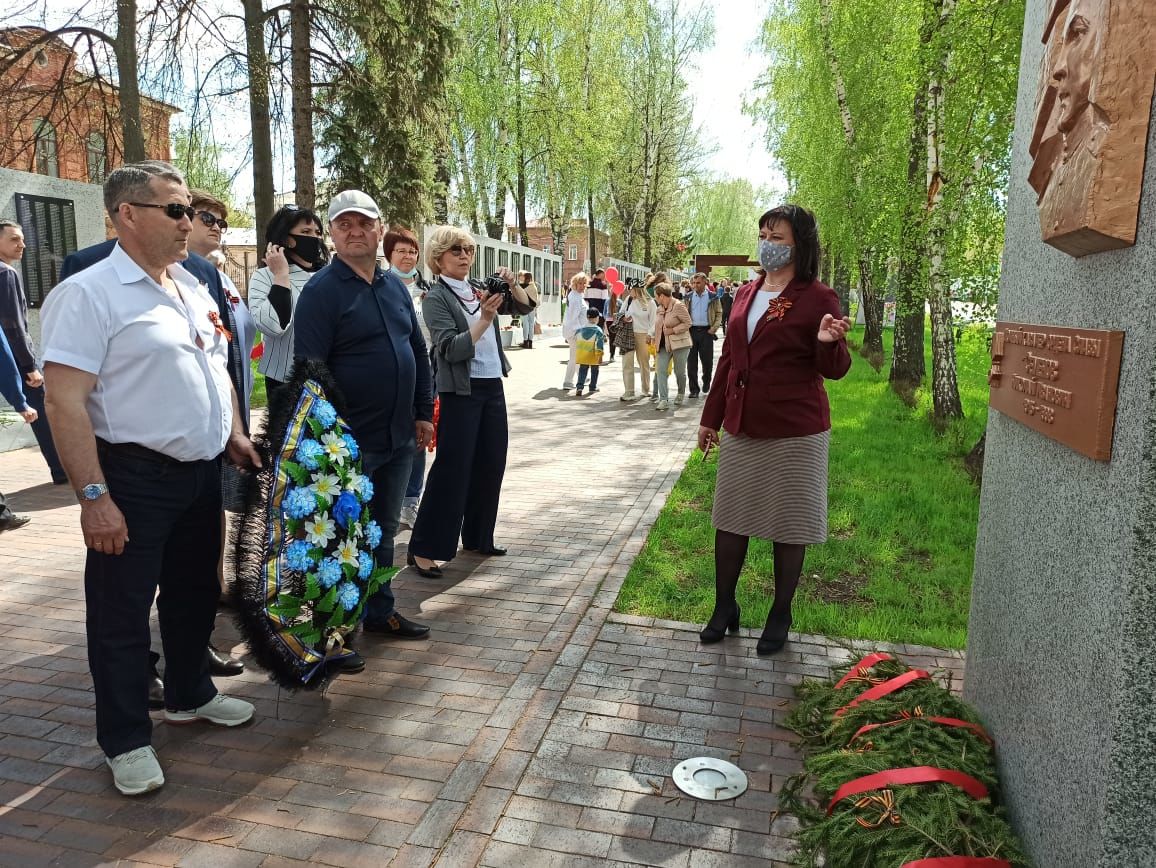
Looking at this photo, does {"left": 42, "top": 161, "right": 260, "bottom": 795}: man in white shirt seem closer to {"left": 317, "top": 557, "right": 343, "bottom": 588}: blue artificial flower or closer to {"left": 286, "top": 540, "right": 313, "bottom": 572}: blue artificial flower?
{"left": 286, "top": 540, "right": 313, "bottom": 572}: blue artificial flower

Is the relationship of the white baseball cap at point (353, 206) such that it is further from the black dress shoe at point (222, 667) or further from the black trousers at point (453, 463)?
the black dress shoe at point (222, 667)

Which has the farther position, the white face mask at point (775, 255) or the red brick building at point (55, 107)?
the red brick building at point (55, 107)

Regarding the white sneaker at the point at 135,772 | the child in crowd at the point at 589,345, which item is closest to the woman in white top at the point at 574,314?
the child in crowd at the point at 589,345

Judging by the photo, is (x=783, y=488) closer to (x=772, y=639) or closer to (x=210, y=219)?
(x=772, y=639)

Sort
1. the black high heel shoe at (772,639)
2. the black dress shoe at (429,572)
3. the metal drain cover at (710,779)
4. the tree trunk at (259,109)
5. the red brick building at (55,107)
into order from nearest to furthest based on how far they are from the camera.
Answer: the metal drain cover at (710,779), the black high heel shoe at (772,639), the black dress shoe at (429,572), the tree trunk at (259,109), the red brick building at (55,107)

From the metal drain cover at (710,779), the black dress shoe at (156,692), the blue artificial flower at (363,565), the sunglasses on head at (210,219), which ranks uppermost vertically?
the sunglasses on head at (210,219)

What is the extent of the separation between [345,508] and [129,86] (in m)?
10.4

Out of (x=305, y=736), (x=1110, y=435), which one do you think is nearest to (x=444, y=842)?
(x=305, y=736)

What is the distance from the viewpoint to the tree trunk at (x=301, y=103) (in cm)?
1271

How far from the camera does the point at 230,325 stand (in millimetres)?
4133

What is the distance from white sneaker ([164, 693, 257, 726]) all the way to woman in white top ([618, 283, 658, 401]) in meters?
10.4

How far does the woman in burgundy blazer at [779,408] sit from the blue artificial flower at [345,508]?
72.0 inches

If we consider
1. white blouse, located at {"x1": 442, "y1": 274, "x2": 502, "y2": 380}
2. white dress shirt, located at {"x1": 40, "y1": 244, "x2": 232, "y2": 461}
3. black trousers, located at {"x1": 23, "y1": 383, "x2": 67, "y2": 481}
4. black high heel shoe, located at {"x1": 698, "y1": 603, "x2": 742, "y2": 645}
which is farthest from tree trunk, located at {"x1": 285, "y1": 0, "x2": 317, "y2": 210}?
black high heel shoe, located at {"x1": 698, "y1": 603, "x2": 742, "y2": 645}

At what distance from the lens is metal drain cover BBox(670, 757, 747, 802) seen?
302 centimetres
